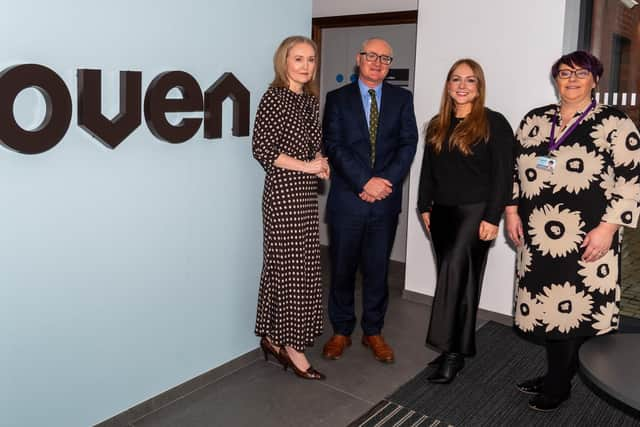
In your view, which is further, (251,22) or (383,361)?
(383,361)

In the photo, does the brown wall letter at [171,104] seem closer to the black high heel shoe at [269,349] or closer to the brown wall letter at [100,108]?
the brown wall letter at [100,108]

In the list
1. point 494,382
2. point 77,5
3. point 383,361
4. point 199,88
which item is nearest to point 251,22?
point 199,88

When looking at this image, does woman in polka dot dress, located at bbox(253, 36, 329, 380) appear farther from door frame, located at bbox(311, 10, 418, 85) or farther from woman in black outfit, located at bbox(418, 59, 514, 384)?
door frame, located at bbox(311, 10, 418, 85)

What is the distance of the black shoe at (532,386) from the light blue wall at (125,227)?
1512 millimetres

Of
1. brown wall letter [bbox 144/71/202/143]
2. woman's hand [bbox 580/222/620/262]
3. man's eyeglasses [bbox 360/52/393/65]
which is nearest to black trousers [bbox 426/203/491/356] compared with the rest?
woman's hand [bbox 580/222/620/262]

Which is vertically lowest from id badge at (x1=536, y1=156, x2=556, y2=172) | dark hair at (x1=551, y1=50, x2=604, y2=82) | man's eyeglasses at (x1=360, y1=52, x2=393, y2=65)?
id badge at (x1=536, y1=156, x2=556, y2=172)

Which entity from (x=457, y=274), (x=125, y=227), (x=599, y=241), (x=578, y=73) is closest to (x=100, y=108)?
(x=125, y=227)

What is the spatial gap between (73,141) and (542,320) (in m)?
2.14

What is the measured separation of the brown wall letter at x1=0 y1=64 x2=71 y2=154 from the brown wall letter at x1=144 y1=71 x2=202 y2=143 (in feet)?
1.33

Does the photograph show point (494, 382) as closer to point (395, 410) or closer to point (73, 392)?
point (395, 410)

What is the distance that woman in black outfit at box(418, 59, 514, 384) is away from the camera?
2.87 m

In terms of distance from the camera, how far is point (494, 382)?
316 cm

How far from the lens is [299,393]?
9.74ft

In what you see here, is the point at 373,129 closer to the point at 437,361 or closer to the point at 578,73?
the point at 578,73
